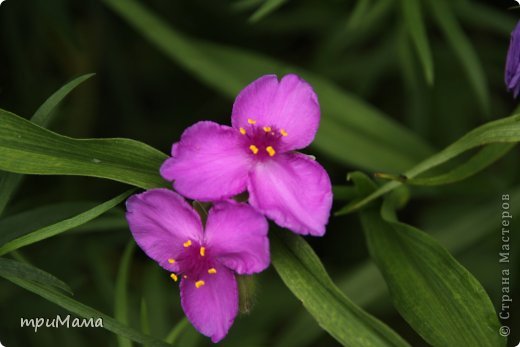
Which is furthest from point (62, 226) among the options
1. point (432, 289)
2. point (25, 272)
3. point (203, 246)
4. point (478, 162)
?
point (478, 162)

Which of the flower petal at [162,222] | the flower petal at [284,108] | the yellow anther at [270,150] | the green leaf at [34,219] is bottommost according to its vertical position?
the green leaf at [34,219]

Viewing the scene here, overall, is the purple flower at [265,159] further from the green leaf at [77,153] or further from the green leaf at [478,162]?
the green leaf at [478,162]

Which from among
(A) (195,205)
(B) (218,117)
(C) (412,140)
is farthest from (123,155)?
(B) (218,117)

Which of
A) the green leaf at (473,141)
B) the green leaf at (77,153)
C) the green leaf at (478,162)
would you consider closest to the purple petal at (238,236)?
the green leaf at (77,153)

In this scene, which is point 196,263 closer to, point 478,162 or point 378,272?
point 478,162

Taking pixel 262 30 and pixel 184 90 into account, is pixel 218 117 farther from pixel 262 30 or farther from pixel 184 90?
pixel 262 30

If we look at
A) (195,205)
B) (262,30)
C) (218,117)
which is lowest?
(218,117)
